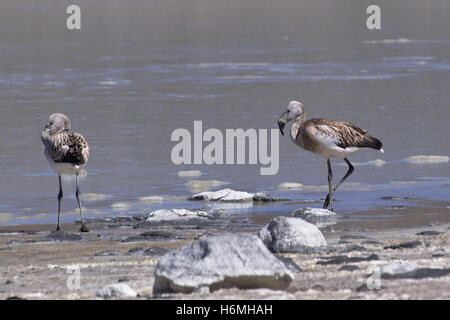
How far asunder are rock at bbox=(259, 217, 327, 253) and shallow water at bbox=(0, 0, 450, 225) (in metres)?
2.46

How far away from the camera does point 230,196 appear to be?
12656 millimetres

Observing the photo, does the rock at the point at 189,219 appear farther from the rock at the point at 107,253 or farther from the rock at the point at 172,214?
the rock at the point at 107,253

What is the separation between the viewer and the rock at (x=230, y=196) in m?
12.5

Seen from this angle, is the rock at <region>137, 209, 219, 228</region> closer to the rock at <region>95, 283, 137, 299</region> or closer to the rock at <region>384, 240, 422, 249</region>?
the rock at <region>384, 240, 422, 249</region>

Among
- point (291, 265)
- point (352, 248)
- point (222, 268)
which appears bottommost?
point (352, 248)

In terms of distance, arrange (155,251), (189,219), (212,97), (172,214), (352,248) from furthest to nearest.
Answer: (212,97) → (172,214) → (189,219) → (155,251) → (352,248)

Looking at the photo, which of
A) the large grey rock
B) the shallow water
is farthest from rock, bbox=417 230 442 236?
the large grey rock

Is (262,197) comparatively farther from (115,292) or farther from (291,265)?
(115,292)

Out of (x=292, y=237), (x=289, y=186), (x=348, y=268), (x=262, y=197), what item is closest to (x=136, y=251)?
(x=292, y=237)

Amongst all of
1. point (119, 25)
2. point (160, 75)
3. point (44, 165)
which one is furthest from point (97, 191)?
point (119, 25)

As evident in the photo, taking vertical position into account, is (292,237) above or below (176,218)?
above

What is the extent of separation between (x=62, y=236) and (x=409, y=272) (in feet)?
15.0

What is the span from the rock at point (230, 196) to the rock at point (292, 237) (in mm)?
3517

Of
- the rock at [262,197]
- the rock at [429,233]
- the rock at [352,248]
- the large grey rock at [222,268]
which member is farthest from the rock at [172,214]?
the large grey rock at [222,268]
